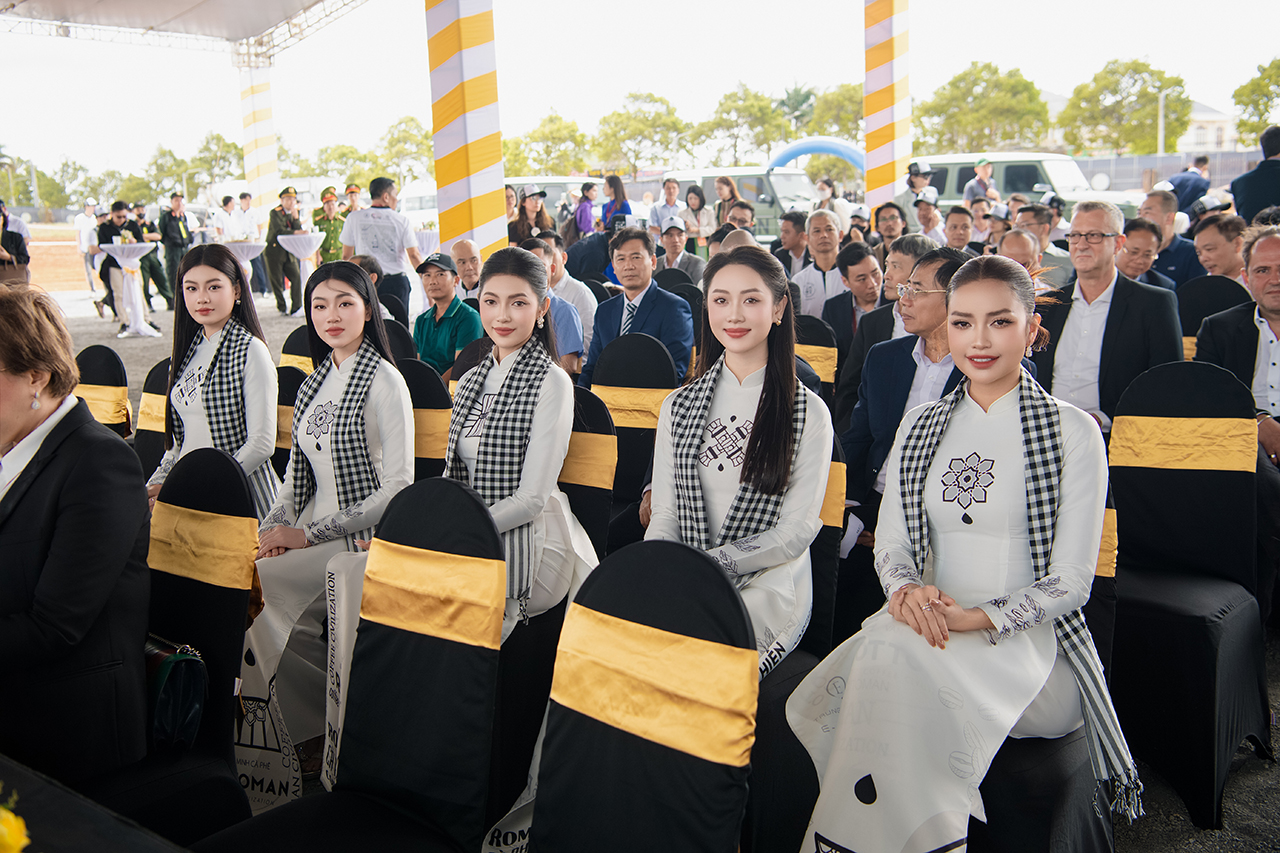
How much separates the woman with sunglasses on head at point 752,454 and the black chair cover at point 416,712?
65 centimetres

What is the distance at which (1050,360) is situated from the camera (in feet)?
11.8

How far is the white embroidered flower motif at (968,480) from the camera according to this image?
1871 millimetres

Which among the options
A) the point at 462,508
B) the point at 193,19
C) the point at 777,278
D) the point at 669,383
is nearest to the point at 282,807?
the point at 462,508

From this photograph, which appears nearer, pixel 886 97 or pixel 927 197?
pixel 927 197

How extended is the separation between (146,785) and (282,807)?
0.34 meters

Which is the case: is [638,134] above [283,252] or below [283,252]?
above

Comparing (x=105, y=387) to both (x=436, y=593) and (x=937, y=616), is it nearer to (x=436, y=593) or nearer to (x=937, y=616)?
(x=436, y=593)

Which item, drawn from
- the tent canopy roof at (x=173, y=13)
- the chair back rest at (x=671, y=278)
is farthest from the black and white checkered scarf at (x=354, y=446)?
the tent canopy roof at (x=173, y=13)

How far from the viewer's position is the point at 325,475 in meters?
2.76

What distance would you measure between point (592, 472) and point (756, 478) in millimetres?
594

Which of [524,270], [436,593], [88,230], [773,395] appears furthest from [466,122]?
Answer: [88,230]

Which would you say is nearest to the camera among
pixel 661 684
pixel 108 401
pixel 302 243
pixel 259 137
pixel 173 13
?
pixel 661 684

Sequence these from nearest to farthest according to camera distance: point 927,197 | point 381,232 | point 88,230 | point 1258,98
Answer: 1. point 381,232
2. point 927,197
3. point 88,230
4. point 1258,98

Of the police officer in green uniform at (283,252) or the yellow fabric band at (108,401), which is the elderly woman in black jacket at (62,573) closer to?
the yellow fabric band at (108,401)
